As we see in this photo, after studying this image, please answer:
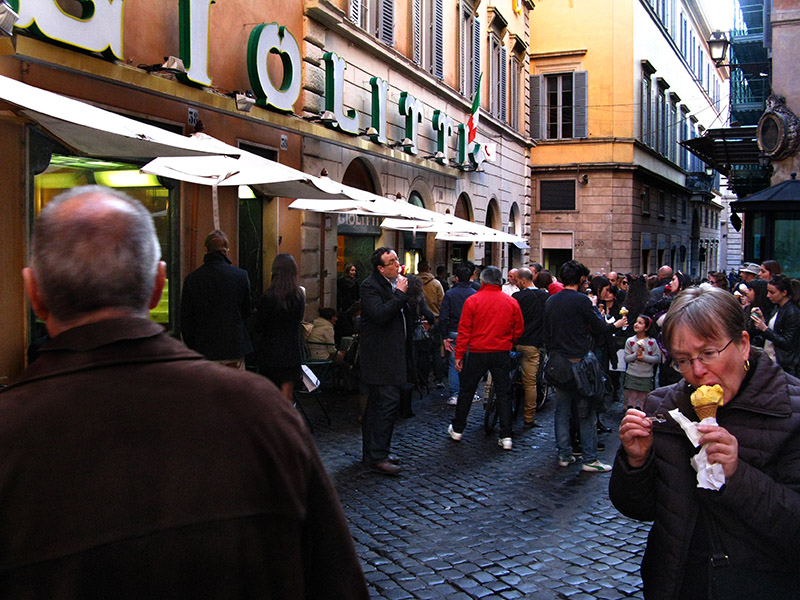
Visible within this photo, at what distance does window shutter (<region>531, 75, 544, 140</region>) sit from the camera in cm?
3281

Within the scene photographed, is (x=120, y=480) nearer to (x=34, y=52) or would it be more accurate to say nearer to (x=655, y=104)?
(x=34, y=52)

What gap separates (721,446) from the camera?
2.12 meters

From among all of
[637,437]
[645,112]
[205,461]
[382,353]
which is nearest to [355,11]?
[382,353]

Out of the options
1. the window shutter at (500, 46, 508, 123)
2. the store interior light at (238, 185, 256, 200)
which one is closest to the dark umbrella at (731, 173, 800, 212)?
the window shutter at (500, 46, 508, 123)

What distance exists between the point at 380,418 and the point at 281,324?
1393 mm

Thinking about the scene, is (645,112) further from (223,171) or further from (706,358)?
(706,358)

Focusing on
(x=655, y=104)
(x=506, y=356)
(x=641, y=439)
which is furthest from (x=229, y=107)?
(x=655, y=104)

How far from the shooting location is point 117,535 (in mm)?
1430

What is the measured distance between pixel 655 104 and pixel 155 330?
1490 inches

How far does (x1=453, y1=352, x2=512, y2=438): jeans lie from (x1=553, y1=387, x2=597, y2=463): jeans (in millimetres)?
840

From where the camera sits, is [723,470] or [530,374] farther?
[530,374]

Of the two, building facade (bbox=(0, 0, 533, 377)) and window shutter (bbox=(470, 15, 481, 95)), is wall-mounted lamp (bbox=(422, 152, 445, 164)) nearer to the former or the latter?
building facade (bbox=(0, 0, 533, 377))

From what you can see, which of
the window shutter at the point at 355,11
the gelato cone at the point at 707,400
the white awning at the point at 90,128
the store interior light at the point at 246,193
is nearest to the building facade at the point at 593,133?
the window shutter at the point at 355,11

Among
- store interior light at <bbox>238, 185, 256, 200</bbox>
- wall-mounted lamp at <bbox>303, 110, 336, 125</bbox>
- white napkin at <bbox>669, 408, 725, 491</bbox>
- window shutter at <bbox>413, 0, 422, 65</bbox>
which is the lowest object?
white napkin at <bbox>669, 408, 725, 491</bbox>
